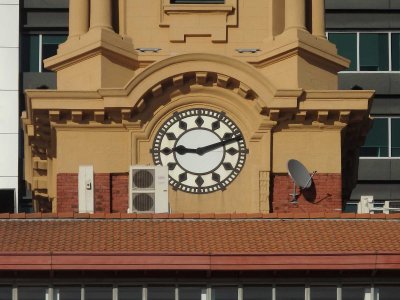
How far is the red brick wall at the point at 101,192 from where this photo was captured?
75750 millimetres

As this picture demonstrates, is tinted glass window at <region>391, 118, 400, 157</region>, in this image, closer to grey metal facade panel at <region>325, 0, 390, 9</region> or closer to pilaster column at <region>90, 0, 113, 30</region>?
grey metal facade panel at <region>325, 0, 390, 9</region>

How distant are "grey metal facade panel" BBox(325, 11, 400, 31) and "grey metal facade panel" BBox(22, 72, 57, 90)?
9.94 m

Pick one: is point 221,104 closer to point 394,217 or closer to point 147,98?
point 147,98

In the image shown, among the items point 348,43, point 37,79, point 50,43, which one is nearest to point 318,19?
point 348,43

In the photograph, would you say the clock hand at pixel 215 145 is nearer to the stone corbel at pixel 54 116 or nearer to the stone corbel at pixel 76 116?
the stone corbel at pixel 76 116

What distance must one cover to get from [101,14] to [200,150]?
4.40 m

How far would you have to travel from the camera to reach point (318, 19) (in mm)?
78750

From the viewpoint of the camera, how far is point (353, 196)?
10956cm

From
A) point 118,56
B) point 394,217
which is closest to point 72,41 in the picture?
point 118,56

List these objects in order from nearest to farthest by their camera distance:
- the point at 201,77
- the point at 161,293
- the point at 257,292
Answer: the point at 161,293 → the point at 257,292 → the point at 201,77

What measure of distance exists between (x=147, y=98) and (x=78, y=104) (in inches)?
67.2

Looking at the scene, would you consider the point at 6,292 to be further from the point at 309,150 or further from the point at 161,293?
the point at 309,150

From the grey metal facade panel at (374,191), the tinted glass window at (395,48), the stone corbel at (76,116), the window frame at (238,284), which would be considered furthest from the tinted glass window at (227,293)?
the tinted glass window at (395,48)

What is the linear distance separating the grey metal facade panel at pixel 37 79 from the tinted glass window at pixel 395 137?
12.3 m
